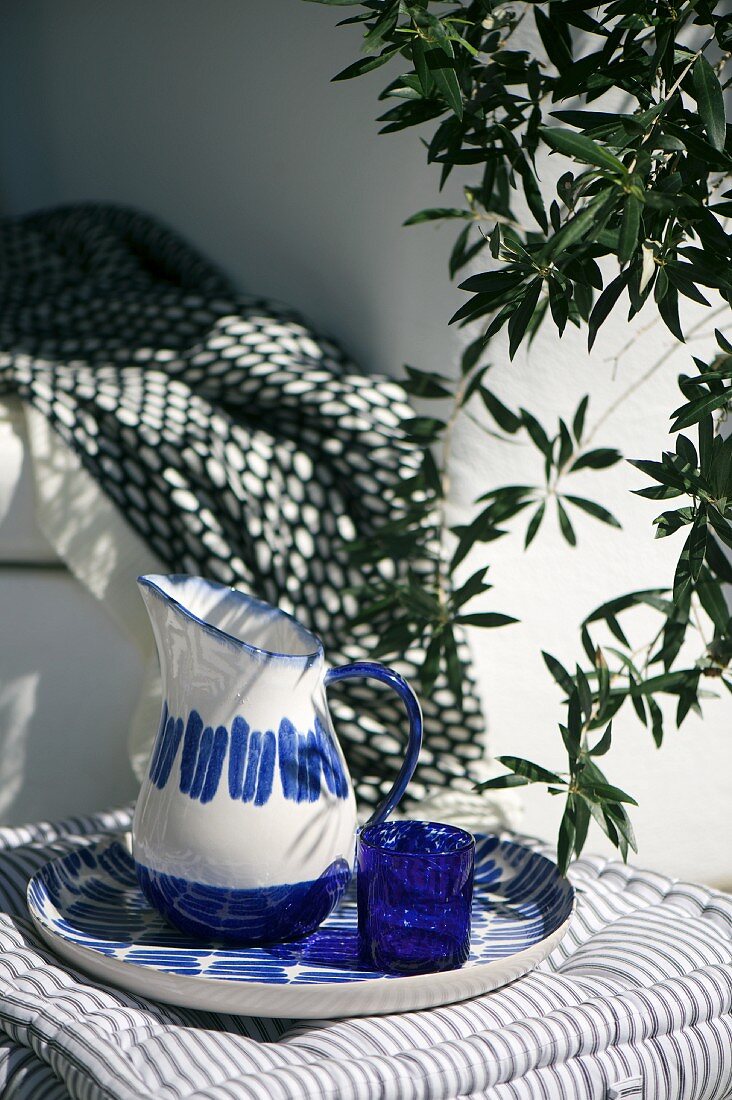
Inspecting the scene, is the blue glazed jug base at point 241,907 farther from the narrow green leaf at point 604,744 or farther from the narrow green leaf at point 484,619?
the narrow green leaf at point 484,619

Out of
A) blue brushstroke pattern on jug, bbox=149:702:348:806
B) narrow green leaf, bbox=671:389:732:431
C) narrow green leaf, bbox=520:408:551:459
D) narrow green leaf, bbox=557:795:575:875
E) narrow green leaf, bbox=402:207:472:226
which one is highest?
narrow green leaf, bbox=402:207:472:226

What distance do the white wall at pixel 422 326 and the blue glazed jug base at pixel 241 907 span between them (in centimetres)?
61

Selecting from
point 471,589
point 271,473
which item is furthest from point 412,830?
point 271,473

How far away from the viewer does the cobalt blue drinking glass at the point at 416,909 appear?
0.59 metres

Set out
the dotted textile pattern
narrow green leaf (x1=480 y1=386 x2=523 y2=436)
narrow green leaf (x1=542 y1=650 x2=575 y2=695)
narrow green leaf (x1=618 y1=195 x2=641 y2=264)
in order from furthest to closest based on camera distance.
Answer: the dotted textile pattern < narrow green leaf (x1=480 y1=386 x2=523 y2=436) < narrow green leaf (x1=542 y1=650 x2=575 y2=695) < narrow green leaf (x1=618 y1=195 x2=641 y2=264)

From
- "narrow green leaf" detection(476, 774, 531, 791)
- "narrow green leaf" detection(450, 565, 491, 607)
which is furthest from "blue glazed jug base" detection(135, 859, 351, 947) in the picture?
"narrow green leaf" detection(450, 565, 491, 607)

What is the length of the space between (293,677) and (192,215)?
4.26 ft

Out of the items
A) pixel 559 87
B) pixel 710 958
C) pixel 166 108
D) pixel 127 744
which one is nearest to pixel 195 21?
pixel 166 108

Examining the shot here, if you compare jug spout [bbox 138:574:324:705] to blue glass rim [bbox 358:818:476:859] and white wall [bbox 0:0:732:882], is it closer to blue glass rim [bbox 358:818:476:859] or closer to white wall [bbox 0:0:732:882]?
blue glass rim [bbox 358:818:476:859]

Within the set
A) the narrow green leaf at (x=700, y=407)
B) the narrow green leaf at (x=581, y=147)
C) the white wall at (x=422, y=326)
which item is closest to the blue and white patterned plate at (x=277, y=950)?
the narrow green leaf at (x=700, y=407)

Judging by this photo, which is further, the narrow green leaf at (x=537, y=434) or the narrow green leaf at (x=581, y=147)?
the narrow green leaf at (x=537, y=434)

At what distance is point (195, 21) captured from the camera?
1703mm

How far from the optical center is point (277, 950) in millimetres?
617

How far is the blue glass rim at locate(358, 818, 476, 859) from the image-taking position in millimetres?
594
